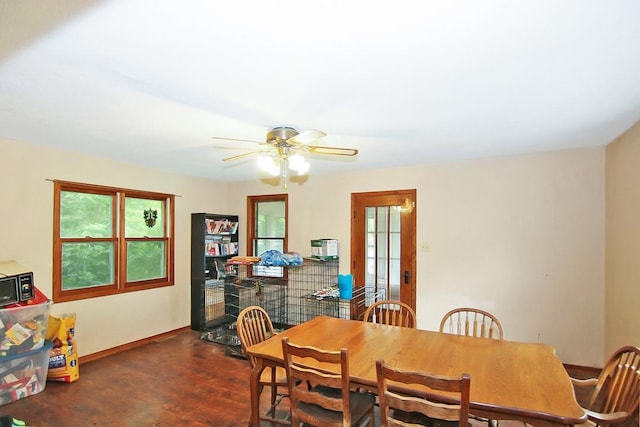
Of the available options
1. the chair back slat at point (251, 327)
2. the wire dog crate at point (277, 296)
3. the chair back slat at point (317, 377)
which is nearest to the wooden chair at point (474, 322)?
the chair back slat at point (317, 377)

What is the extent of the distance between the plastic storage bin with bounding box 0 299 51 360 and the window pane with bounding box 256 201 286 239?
3.08 metres

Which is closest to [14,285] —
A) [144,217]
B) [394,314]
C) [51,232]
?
[51,232]

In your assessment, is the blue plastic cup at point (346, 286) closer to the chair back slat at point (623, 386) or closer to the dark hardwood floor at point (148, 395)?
the dark hardwood floor at point (148, 395)

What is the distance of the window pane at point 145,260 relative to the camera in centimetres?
445

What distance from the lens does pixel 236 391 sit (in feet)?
10.3

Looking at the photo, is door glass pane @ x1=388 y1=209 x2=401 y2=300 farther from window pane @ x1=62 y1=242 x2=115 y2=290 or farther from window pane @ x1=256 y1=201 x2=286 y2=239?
window pane @ x1=62 y1=242 x2=115 y2=290

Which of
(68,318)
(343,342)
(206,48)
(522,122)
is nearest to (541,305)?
(522,122)

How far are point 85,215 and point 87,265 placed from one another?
1.99ft

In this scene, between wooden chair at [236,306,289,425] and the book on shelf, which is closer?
wooden chair at [236,306,289,425]

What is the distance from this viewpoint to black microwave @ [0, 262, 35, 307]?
2.90 metres

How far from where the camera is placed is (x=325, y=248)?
4.74 meters

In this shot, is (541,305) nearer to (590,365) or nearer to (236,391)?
(590,365)

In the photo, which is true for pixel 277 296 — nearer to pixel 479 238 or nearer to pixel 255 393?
pixel 479 238

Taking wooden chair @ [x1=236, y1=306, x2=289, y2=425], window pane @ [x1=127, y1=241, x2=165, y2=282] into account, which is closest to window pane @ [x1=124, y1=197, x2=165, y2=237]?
window pane @ [x1=127, y1=241, x2=165, y2=282]
